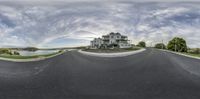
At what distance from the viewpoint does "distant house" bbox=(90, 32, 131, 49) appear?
135 m

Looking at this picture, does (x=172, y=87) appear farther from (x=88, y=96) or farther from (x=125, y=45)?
(x=125, y=45)

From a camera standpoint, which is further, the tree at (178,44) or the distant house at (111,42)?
the tree at (178,44)

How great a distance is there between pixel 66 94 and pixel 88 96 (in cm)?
100

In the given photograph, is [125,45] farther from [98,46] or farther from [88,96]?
[88,96]

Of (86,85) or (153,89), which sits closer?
(153,89)

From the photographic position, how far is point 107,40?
469 ft

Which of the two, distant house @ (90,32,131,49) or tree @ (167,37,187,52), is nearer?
distant house @ (90,32,131,49)

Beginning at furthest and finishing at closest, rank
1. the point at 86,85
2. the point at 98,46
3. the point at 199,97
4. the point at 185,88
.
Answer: the point at 98,46 < the point at 86,85 < the point at 185,88 < the point at 199,97

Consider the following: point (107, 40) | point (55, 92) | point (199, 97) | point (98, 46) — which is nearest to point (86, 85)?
point (55, 92)

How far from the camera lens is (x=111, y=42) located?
148 metres

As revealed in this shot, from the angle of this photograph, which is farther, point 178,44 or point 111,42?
point 178,44

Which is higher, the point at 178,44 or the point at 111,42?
the point at 111,42

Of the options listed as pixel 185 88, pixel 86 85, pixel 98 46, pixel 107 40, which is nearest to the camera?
pixel 185 88

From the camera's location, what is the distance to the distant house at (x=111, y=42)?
134875mm
